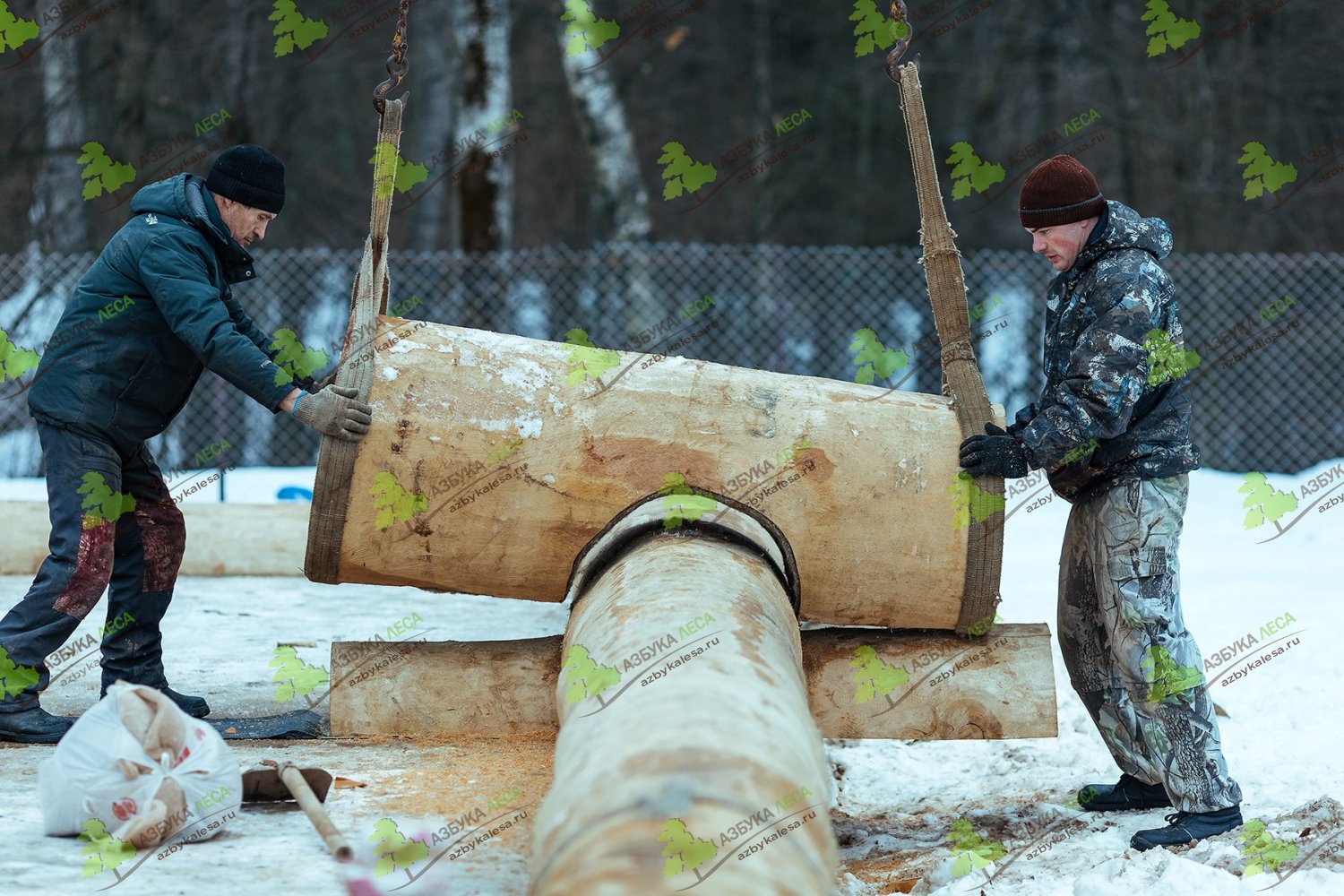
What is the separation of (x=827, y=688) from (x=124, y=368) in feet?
8.17

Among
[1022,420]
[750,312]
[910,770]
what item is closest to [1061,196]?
[1022,420]

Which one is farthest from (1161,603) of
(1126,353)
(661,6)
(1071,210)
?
(661,6)

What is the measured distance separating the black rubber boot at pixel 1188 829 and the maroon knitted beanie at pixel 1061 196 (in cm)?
179

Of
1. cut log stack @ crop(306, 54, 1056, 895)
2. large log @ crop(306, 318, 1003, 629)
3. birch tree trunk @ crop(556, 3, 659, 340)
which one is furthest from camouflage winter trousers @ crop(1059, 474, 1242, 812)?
birch tree trunk @ crop(556, 3, 659, 340)

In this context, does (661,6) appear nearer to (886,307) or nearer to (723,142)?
(723,142)

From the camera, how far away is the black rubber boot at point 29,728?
433cm

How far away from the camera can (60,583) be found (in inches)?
175

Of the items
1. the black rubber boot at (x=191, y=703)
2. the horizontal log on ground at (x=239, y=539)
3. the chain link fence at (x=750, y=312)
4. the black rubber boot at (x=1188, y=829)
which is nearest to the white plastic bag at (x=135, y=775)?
the black rubber boot at (x=191, y=703)

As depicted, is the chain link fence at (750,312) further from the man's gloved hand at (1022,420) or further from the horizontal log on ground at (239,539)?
the man's gloved hand at (1022,420)

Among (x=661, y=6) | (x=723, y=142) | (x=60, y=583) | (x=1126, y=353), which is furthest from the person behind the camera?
(x=723, y=142)

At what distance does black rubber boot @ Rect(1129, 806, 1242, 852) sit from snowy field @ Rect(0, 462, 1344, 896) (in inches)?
3.3

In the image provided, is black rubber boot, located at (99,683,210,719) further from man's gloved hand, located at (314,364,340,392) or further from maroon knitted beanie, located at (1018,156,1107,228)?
maroon knitted beanie, located at (1018,156,1107,228)

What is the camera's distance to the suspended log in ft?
7.29

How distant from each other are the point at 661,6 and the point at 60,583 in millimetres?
17055
